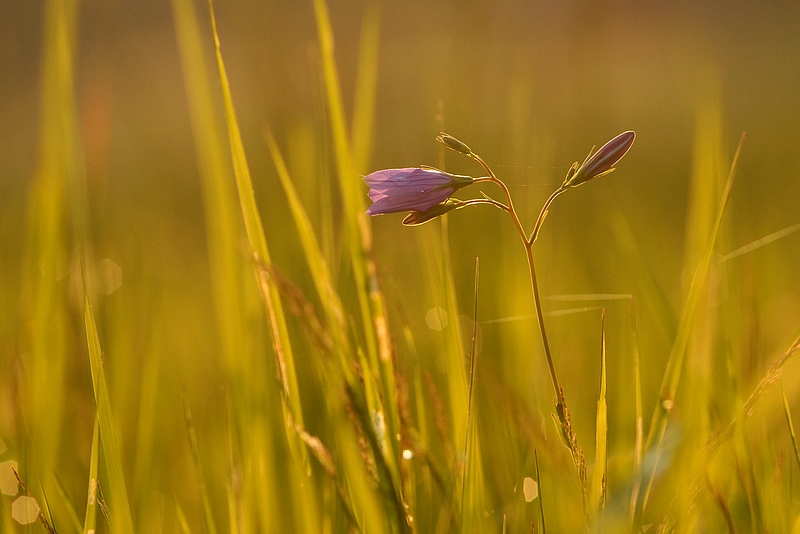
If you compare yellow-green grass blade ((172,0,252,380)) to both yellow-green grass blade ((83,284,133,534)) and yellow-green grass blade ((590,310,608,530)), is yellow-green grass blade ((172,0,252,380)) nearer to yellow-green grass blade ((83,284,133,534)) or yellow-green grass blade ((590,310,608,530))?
yellow-green grass blade ((83,284,133,534))

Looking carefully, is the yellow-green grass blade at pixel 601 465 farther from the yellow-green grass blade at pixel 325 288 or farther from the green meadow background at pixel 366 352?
the yellow-green grass blade at pixel 325 288

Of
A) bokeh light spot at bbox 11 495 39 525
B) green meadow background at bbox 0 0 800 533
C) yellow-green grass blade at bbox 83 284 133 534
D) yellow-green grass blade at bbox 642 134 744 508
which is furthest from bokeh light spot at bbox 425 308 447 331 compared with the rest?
bokeh light spot at bbox 11 495 39 525

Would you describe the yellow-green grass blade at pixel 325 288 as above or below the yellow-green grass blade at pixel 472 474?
above

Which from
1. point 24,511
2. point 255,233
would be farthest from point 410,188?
point 24,511

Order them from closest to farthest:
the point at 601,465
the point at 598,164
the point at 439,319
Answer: the point at 601,465, the point at 598,164, the point at 439,319

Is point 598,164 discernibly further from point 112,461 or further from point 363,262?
point 112,461

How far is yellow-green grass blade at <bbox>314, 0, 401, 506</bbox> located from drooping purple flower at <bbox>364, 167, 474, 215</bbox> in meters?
0.07

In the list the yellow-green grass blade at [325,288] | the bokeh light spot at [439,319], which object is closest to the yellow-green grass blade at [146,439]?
the yellow-green grass blade at [325,288]

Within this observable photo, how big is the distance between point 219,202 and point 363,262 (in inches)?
13.4

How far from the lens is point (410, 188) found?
3.03 ft

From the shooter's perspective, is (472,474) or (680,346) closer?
(472,474)

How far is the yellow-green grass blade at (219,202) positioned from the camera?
1.15m

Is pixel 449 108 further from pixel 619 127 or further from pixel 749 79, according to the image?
pixel 749 79

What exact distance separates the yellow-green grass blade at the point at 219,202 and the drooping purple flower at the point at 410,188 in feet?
1.15
